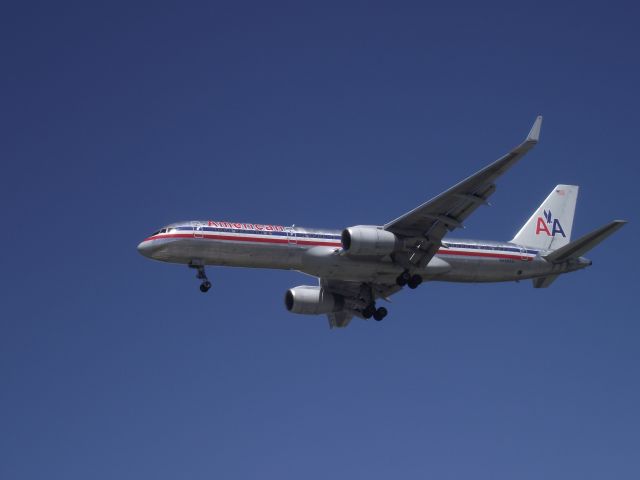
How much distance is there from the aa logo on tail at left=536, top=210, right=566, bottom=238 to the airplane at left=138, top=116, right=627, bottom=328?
2419mm

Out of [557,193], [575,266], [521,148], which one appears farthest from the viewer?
[557,193]

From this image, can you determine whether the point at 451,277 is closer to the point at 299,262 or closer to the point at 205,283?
the point at 299,262

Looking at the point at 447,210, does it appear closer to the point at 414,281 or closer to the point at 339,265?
the point at 414,281

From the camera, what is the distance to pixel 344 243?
61.8m

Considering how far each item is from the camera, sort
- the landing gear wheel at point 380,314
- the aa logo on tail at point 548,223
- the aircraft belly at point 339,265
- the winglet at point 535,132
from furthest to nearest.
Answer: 1. the aa logo on tail at point 548,223
2. the landing gear wheel at point 380,314
3. the aircraft belly at point 339,265
4. the winglet at point 535,132

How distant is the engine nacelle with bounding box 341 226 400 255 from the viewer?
200 feet

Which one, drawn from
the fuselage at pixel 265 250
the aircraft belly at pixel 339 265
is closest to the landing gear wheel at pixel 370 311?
the fuselage at pixel 265 250

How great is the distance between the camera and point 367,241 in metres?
61.1

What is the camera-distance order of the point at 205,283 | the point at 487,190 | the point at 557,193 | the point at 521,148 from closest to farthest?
the point at 521,148 < the point at 487,190 < the point at 205,283 < the point at 557,193

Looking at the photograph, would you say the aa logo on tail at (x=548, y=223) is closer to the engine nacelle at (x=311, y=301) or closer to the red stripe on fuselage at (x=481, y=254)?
the red stripe on fuselage at (x=481, y=254)

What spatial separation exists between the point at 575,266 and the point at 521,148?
15.4 meters

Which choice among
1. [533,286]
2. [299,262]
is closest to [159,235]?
[299,262]

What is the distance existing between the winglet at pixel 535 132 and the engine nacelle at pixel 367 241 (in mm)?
10713

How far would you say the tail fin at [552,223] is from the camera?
70375 mm
